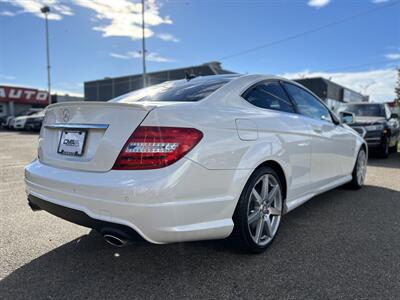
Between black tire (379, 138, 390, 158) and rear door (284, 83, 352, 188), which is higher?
rear door (284, 83, 352, 188)

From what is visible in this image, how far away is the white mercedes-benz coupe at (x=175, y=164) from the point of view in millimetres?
2070

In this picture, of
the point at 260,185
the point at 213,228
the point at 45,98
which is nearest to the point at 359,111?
the point at 260,185

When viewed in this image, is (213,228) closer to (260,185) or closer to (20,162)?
(260,185)

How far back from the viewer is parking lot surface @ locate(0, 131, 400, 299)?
7.25 ft

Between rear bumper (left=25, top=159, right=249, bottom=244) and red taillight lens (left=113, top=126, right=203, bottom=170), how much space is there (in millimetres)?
46

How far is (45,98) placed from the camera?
3712cm

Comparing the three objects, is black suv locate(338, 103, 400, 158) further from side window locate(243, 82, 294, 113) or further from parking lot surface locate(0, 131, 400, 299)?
parking lot surface locate(0, 131, 400, 299)

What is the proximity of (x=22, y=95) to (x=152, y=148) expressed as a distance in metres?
38.2

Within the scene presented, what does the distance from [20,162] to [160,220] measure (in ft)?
23.3

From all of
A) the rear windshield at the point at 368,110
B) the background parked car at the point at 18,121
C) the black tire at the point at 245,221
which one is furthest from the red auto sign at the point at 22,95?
the black tire at the point at 245,221

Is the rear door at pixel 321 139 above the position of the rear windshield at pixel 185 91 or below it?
below

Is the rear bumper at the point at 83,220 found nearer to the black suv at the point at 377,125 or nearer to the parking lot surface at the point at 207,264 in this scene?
the parking lot surface at the point at 207,264

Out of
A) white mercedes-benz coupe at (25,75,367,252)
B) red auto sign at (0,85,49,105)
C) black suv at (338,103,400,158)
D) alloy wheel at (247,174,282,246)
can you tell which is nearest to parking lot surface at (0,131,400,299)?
alloy wheel at (247,174,282,246)

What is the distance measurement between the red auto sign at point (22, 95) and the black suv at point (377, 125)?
33.9 meters
